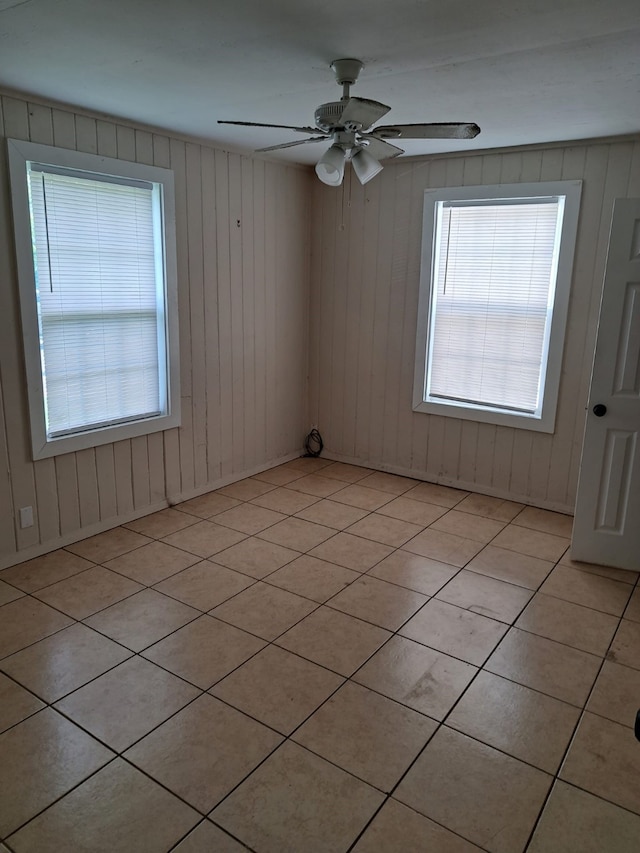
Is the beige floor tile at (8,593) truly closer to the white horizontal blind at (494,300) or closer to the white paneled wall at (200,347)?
the white paneled wall at (200,347)

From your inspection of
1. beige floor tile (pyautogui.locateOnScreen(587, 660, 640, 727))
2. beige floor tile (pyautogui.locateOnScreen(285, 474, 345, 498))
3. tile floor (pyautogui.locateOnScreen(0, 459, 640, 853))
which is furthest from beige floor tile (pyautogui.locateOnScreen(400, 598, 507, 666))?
beige floor tile (pyautogui.locateOnScreen(285, 474, 345, 498))

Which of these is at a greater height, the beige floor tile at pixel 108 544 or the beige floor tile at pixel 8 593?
the beige floor tile at pixel 108 544

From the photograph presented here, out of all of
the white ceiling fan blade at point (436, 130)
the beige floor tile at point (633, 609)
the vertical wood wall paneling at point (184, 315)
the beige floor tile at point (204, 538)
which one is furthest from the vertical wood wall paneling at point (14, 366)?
the beige floor tile at point (633, 609)

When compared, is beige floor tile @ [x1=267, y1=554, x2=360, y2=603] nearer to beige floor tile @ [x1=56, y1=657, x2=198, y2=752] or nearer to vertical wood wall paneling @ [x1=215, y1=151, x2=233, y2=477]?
beige floor tile @ [x1=56, y1=657, x2=198, y2=752]

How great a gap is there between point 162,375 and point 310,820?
9.52ft

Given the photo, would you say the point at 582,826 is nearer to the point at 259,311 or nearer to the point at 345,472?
the point at 345,472

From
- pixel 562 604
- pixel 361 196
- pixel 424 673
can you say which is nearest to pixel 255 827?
pixel 424 673

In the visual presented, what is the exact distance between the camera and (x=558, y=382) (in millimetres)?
4141

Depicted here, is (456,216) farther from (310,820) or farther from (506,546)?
(310,820)

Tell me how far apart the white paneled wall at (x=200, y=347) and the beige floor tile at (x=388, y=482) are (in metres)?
0.84

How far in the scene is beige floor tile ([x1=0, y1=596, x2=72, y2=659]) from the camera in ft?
8.70

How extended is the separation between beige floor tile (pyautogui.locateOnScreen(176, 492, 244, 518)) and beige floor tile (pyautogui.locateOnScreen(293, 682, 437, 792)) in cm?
203

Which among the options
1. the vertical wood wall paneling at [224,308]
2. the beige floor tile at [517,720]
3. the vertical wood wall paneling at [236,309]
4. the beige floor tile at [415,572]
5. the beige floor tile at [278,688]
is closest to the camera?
the beige floor tile at [517,720]

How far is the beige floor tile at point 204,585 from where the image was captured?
3.04 m
